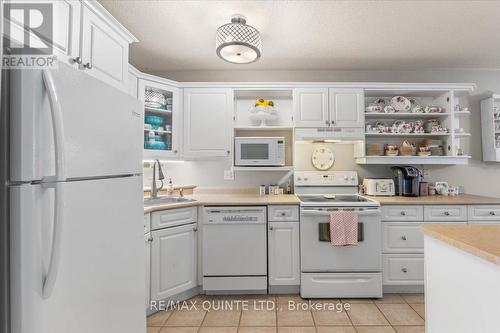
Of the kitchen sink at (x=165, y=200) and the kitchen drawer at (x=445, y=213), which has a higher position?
the kitchen sink at (x=165, y=200)

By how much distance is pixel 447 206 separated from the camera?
239 centimetres

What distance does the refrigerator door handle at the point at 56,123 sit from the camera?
0.77 meters

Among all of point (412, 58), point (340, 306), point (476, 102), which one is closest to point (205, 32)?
point (412, 58)

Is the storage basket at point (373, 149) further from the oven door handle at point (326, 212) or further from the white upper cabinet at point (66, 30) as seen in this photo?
the white upper cabinet at point (66, 30)

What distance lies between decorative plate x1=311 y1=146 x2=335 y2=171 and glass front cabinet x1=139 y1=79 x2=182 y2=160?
157cm

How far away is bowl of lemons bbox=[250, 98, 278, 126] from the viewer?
284 cm

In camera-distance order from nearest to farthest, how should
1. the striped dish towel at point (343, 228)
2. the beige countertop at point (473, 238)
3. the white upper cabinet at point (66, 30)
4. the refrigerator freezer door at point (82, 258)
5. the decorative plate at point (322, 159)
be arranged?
the refrigerator freezer door at point (82, 258) → the beige countertop at point (473, 238) → the white upper cabinet at point (66, 30) → the striped dish towel at point (343, 228) → the decorative plate at point (322, 159)

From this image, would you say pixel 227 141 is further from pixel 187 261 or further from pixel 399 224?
pixel 399 224

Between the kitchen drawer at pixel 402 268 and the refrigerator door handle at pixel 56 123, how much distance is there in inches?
103

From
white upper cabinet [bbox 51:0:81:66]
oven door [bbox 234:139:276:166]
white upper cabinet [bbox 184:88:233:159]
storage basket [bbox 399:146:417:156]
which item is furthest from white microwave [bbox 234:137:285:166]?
white upper cabinet [bbox 51:0:81:66]

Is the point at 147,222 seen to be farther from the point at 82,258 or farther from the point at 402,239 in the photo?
the point at 402,239

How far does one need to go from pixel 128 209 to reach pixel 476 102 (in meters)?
3.95

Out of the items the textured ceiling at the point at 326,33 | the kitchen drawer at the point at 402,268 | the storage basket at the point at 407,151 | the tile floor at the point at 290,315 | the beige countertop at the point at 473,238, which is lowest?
the tile floor at the point at 290,315

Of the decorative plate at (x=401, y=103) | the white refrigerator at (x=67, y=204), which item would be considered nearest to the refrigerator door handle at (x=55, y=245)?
the white refrigerator at (x=67, y=204)
